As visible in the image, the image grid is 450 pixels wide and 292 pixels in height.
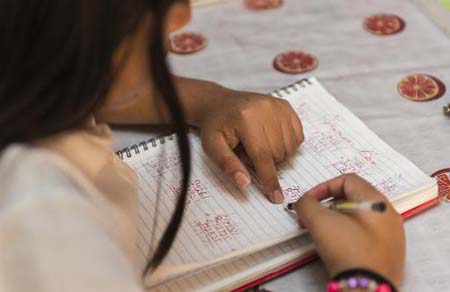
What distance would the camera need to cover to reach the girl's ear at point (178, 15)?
48 centimetres

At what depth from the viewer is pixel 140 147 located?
0.74m

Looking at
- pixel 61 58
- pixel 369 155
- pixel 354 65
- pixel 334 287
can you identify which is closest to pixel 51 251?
pixel 61 58

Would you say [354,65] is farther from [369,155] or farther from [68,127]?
[68,127]

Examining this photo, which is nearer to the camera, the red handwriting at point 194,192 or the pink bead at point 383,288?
the pink bead at point 383,288

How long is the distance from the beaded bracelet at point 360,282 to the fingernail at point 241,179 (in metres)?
0.15

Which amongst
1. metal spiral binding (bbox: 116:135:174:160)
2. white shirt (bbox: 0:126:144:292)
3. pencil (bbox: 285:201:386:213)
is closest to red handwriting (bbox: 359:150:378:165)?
pencil (bbox: 285:201:386:213)

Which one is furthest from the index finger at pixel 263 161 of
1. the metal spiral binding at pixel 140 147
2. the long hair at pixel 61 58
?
the long hair at pixel 61 58

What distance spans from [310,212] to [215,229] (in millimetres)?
94

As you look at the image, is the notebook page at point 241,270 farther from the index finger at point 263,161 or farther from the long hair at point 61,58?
the long hair at point 61,58

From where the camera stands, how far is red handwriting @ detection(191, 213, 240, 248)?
24.4 inches

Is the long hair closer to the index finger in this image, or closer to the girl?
the girl

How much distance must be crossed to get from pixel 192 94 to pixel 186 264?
25 cm

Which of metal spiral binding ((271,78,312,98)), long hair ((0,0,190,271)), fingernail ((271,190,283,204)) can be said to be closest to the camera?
long hair ((0,0,190,271))

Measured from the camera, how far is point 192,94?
0.78 meters
